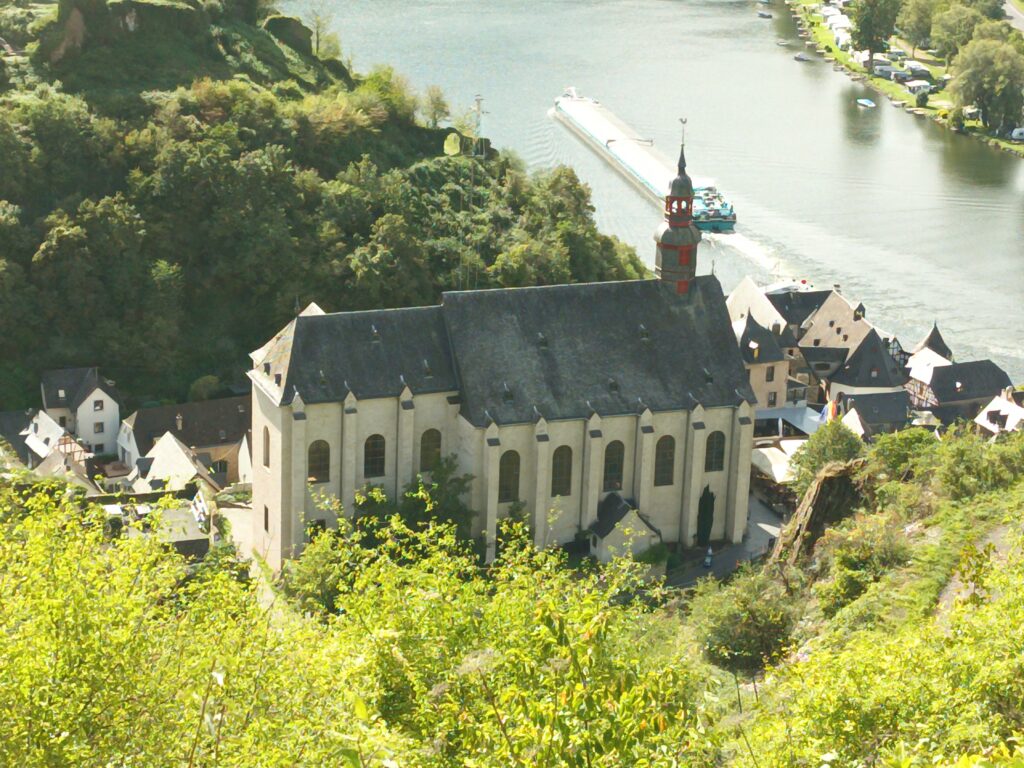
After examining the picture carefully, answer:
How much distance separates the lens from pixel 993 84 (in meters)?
124

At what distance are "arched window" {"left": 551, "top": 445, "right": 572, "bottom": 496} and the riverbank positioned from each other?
80.5 metres

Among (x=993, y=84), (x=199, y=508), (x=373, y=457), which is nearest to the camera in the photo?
(x=373, y=457)

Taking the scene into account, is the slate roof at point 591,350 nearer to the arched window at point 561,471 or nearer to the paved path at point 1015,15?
the arched window at point 561,471

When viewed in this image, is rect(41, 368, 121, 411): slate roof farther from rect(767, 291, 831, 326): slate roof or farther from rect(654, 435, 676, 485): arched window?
rect(767, 291, 831, 326): slate roof

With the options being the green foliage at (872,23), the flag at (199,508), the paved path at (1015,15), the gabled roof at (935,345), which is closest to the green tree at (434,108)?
the gabled roof at (935,345)

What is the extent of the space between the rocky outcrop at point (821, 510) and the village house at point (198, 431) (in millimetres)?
24173

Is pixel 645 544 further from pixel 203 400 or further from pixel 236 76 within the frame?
pixel 236 76

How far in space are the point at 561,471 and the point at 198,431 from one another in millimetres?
16624

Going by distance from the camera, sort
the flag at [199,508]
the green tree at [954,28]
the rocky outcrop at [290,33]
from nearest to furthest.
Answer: the flag at [199,508], the rocky outcrop at [290,33], the green tree at [954,28]

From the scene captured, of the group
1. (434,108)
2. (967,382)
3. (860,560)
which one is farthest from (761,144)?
(860,560)

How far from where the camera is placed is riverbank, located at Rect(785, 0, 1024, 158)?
409ft

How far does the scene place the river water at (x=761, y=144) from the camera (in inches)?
3430

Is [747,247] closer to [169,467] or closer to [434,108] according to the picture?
[434,108]

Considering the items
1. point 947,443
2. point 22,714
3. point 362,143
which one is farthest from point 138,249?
point 22,714
